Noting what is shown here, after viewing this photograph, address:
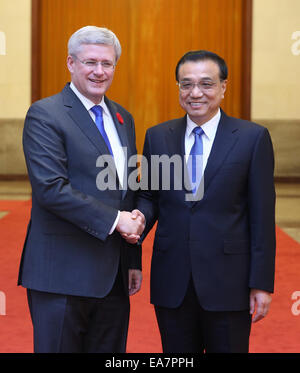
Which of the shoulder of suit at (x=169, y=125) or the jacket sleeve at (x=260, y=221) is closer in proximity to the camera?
the jacket sleeve at (x=260, y=221)

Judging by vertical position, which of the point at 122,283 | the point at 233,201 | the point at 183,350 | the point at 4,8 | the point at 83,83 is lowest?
the point at 183,350

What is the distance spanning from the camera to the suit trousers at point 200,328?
2.20 meters

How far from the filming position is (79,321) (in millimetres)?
2203

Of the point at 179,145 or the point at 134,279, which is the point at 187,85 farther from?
the point at 134,279

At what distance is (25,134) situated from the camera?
2168mm

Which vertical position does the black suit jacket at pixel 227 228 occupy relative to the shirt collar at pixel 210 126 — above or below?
below

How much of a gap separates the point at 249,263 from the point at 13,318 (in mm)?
2113

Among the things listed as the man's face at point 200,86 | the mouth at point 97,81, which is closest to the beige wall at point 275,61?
the man's face at point 200,86

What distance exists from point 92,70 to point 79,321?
931 millimetres

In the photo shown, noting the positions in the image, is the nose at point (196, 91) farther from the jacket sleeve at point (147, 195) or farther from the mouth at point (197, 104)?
the jacket sleeve at point (147, 195)

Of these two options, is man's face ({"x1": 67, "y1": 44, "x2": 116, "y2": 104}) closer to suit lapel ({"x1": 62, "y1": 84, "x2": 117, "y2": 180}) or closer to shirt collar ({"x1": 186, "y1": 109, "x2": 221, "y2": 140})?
suit lapel ({"x1": 62, "y1": 84, "x2": 117, "y2": 180})

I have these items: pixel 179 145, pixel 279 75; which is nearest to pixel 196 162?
pixel 179 145

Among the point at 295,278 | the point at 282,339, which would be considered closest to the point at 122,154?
the point at 282,339

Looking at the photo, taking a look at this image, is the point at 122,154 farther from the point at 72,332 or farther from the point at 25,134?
the point at 72,332
